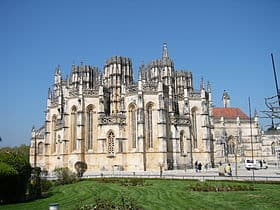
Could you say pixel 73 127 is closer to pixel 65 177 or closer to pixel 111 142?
pixel 111 142

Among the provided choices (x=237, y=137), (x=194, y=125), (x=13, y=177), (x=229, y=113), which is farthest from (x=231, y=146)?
(x=13, y=177)

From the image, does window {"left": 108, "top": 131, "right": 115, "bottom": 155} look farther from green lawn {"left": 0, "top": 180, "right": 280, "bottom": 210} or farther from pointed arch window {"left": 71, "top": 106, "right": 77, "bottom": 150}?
green lawn {"left": 0, "top": 180, "right": 280, "bottom": 210}

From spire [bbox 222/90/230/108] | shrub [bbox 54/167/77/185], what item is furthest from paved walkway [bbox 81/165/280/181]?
spire [bbox 222/90/230/108]

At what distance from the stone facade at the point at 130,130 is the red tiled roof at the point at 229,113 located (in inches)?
694

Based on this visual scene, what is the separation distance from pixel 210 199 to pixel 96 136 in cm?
3216

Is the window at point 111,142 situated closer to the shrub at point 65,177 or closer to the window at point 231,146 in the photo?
the shrub at point 65,177

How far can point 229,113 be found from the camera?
2953 inches

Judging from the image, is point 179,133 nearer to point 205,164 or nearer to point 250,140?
point 205,164

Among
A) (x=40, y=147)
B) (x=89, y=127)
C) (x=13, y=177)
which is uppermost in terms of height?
(x=89, y=127)

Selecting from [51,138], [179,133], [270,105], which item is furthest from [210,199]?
[51,138]

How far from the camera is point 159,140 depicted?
47.0m

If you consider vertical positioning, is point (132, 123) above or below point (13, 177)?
above

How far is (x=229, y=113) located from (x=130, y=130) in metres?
35.1

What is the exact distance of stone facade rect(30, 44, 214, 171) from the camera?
4722cm
